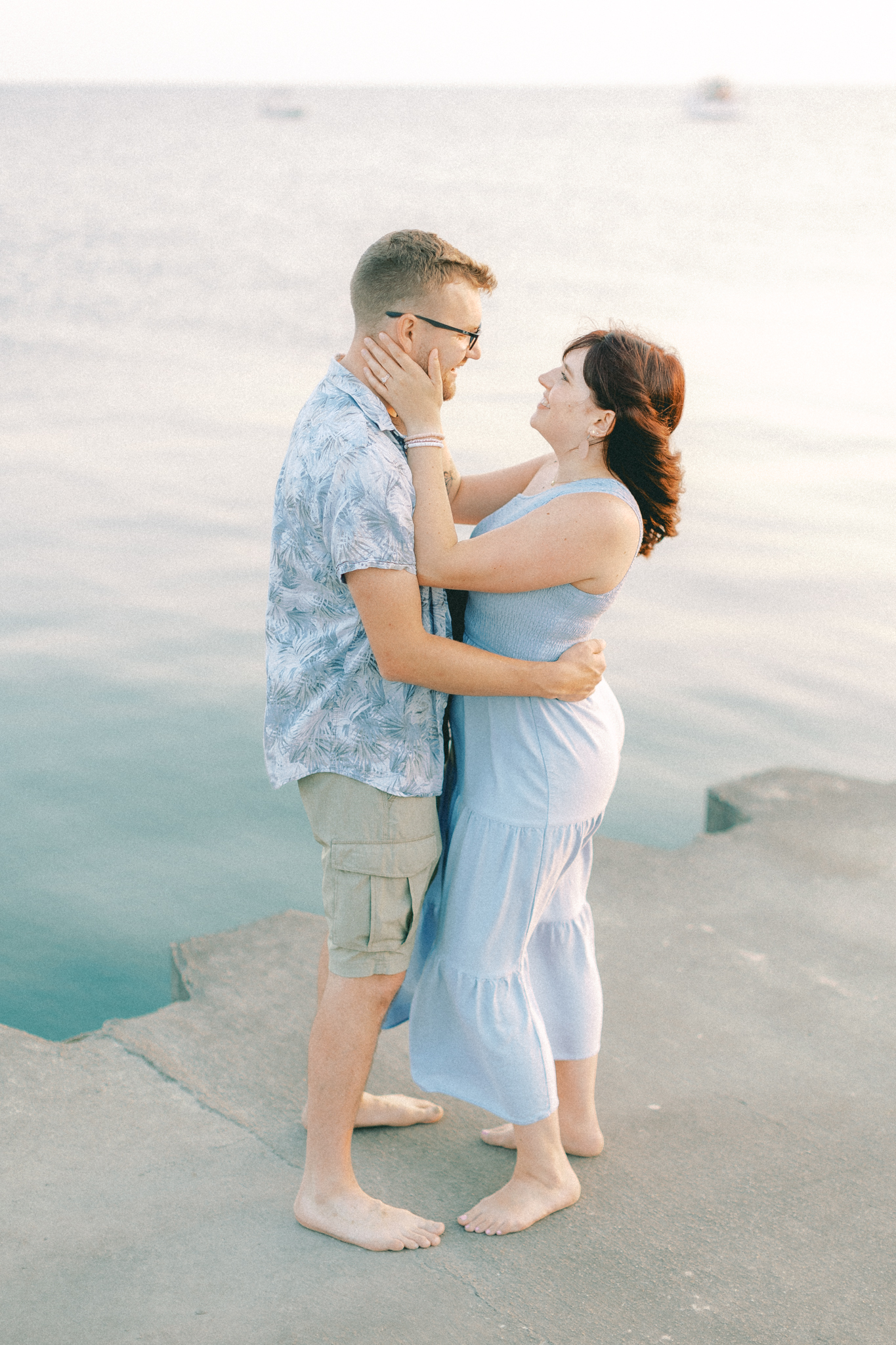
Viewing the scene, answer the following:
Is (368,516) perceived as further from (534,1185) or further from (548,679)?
(534,1185)

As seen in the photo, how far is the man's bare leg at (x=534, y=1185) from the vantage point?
2.45 meters

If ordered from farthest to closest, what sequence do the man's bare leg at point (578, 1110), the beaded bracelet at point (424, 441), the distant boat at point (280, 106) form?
the distant boat at point (280, 106) < the man's bare leg at point (578, 1110) < the beaded bracelet at point (424, 441)

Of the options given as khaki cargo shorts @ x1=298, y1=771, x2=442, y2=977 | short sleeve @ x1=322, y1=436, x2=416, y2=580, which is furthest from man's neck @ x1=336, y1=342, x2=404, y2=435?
khaki cargo shorts @ x1=298, y1=771, x2=442, y2=977

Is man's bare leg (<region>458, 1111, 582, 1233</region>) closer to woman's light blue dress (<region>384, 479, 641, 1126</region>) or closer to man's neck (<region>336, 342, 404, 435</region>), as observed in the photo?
woman's light blue dress (<region>384, 479, 641, 1126</region>)

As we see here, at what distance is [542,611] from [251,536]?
658 cm

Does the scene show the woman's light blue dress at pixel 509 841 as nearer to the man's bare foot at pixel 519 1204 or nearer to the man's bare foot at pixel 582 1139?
the man's bare foot at pixel 519 1204

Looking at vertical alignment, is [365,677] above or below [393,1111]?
above

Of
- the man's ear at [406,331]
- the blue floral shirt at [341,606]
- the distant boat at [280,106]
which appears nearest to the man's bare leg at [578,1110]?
the blue floral shirt at [341,606]

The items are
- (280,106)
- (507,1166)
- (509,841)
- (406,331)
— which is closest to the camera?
(406,331)

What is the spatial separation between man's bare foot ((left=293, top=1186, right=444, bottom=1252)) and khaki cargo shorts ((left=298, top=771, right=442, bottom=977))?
43cm

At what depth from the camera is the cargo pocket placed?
2371mm

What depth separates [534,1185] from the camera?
8.22 ft

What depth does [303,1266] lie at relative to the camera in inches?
89.7

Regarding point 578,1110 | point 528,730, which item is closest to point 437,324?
point 528,730
